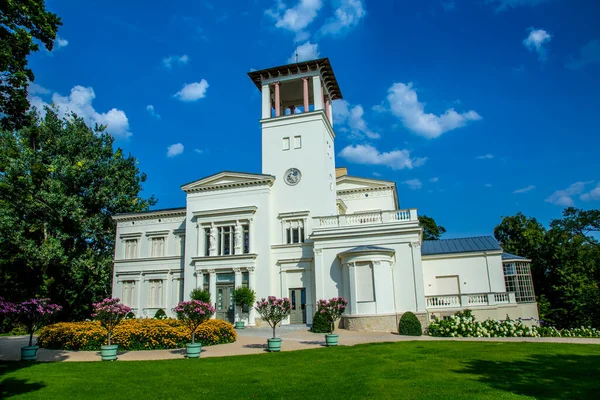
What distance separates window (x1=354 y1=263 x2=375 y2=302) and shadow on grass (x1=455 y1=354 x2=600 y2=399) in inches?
411

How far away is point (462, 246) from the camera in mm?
27797

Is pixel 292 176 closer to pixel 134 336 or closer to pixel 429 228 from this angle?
pixel 134 336

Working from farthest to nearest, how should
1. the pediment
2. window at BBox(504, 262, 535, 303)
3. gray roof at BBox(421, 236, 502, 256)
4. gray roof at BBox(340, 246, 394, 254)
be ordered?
the pediment, gray roof at BBox(421, 236, 502, 256), window at BBox(504, 262, 535, 303), gray roof at BBox(340, 246, 394, 254)

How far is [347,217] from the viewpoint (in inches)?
1038

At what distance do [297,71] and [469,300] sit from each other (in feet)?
65.1

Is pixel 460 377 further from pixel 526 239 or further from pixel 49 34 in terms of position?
pixel 526 239

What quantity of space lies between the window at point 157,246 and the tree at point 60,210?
4.28 m

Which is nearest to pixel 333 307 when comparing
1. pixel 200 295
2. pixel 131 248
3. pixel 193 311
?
pixel 193 311

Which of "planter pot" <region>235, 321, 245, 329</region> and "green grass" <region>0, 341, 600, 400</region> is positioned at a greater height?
"planter pot" <region>235, 321, 245, 329</region>

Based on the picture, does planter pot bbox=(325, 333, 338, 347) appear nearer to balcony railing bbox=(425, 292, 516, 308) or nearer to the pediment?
balcony railing bbox=(425, 292, 516, 308)

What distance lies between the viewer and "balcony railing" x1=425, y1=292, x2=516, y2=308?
24031 millimetres

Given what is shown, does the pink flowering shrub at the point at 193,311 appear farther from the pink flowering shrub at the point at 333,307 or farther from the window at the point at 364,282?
the window at the point at 364,282

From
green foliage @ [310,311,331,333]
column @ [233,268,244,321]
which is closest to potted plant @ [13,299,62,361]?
green foliage @ [310,311,331,333]

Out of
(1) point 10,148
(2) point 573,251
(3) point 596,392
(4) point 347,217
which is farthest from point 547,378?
(1) point 10,148
